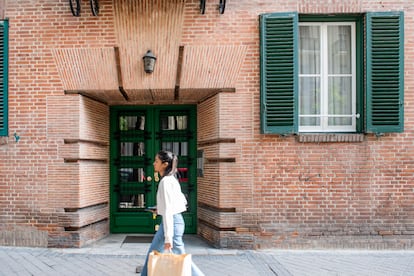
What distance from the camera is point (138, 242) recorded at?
7176 millimetres

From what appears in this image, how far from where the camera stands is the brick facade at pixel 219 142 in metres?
6.70

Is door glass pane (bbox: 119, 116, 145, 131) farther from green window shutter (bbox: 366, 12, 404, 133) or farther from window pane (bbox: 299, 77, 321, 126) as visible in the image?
green window shutter (bbox: 366, 12, 404, 133)

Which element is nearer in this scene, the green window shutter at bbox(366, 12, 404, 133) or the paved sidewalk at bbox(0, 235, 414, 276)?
the paved sidewalk at bbox(0, 235, 414, 276)

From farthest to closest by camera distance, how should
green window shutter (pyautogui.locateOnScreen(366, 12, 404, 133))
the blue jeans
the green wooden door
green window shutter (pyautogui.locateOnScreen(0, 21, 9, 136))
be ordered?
the green wooden door
green window shutter (pyautogui.locateOnScreen(0, 21, 9, 136))
green window shutter (pyautogui.locateOnScreen(366, 12, 404, 133))
the blue jeans

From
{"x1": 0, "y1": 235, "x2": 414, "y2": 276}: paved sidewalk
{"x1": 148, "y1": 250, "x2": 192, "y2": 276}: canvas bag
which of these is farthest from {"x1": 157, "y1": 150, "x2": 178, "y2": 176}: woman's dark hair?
{"x1": 0, "y1": 235, "x2": 414, "y2": 276}: paved sidewalk

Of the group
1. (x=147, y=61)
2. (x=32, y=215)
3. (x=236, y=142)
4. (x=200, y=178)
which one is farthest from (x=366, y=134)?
(x=32, y=215)

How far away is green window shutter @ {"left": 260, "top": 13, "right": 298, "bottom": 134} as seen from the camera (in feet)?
21.9

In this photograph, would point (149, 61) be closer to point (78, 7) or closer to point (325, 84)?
point (78, 7)

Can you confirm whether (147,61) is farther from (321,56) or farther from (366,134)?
(366,134)

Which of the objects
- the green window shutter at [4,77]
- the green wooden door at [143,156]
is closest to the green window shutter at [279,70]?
the green wooden door at [143,156]

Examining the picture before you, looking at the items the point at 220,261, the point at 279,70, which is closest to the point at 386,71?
the point at 279,70

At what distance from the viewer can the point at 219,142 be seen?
6.79m

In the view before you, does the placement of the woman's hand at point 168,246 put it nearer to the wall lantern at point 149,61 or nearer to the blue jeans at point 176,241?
the blue jeans at point 176,241

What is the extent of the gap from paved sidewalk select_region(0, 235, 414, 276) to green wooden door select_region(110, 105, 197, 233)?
947mm
